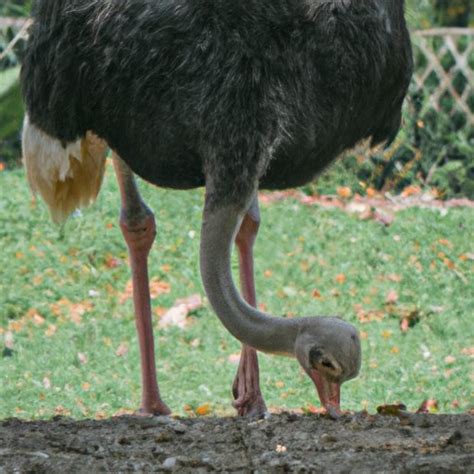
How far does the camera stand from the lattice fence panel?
11.9m

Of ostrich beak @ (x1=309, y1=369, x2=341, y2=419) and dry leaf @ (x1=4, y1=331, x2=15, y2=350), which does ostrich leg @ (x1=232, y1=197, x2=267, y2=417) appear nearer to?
ostrich beak @ (x1=309, y1=369, x2=341, y2=419)

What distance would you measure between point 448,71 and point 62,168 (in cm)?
713

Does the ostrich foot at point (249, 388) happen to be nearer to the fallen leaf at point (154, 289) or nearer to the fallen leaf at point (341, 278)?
the fallen leaf at point (154, 289)

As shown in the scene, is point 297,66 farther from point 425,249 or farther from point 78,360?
point 425,249

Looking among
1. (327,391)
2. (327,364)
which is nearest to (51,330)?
(327,391)

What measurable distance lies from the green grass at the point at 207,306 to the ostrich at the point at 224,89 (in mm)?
1901

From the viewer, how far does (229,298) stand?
4.70m

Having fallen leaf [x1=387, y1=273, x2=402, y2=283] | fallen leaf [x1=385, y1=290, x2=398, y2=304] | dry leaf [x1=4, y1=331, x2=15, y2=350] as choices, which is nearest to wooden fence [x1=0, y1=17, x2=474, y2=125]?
fallen leaf [x1=387, y1=273, x2=402, y2=283]

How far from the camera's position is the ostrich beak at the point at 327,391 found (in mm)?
4480

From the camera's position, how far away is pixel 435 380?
279 inches

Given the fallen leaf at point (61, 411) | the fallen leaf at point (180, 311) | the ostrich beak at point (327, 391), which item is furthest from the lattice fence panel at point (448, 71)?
the ostrich beak at point (327, 391)

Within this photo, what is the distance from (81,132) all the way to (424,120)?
6894 millimetres

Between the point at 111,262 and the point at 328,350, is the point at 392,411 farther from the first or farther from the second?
the point at 111,262

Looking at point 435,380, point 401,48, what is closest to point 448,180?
point 435,380
